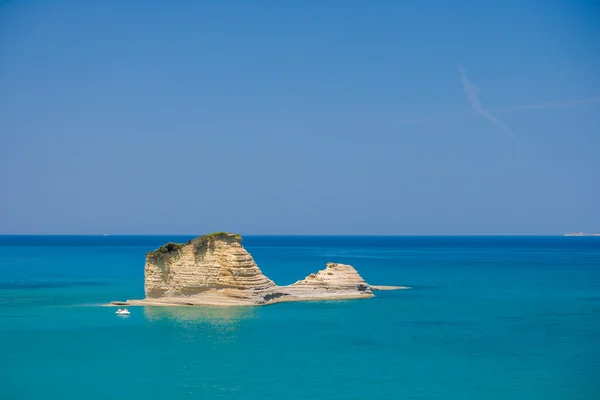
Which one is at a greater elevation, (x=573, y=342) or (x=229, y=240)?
(x=229, y=240)

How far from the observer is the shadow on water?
43.7 meters

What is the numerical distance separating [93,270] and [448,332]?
66.3 m

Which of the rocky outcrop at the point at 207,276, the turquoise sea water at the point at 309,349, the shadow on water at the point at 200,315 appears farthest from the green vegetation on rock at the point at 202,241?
the turquoise sea water at the point at 309,349

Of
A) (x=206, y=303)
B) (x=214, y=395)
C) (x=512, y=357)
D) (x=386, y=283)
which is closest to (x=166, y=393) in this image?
(x=214, y=395)

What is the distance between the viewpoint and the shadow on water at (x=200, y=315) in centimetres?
4372

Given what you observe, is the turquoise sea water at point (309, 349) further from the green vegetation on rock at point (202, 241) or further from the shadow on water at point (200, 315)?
the green vegetation on rock at point (202, 241)

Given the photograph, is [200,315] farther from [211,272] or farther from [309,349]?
[309,349]

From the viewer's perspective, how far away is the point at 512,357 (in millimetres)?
33406

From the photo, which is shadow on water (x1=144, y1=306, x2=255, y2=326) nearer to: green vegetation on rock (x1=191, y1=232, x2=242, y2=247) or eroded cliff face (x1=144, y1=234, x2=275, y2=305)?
eroded cliff face (x1=144, y1=234, x2=275, y2=305)

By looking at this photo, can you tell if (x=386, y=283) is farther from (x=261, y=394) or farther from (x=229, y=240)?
(x=261, y=394)

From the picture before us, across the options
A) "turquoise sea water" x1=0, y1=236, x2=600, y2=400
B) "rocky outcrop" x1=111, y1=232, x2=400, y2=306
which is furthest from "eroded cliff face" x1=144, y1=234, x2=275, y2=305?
"turquoise sea water" x1=0, y1=236, x2=600, y2=400

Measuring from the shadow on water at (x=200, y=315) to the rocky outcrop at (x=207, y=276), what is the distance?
148cm

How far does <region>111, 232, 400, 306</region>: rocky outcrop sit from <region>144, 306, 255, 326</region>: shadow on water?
4.84 feet

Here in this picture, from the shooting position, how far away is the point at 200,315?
46375 mm
